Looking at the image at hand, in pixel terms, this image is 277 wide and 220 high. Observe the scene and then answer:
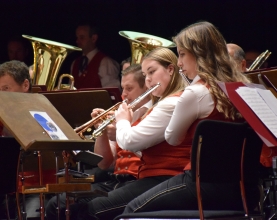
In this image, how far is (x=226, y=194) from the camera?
2750 mm

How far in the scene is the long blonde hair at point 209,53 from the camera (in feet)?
9.61

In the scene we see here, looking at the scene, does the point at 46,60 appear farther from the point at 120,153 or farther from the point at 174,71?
the point at 174,71

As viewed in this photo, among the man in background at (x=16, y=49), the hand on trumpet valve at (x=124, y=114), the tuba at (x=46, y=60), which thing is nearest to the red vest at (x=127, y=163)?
the hand on trumpet valve at (x=124, y=114)

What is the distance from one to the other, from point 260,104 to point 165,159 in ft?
2.45

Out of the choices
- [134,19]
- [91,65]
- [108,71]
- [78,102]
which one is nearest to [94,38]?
→ [91,65]

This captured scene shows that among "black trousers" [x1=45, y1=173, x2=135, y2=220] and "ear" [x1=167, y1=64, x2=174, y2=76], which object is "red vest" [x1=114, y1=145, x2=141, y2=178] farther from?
"ear" [x1=167, y1=64, x2=174, y2=76]

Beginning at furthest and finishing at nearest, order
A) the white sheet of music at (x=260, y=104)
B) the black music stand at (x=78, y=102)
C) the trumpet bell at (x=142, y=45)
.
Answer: the trumpet bell at (x=142, y=45)
the black music stand at (x=78, y=102)
the white sheet of music at (x=260, y=104)

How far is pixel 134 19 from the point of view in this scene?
7.01 m

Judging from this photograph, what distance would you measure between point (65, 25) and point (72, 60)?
1.38 feet

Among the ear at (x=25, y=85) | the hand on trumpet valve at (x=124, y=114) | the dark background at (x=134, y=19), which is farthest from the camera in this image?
the dark background at (x=134, y=19)

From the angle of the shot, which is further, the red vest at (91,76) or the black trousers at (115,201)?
the red vest at (91,76)

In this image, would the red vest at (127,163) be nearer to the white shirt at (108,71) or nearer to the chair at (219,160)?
the chair at (219,160)

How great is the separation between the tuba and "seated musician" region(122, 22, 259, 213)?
102 inches

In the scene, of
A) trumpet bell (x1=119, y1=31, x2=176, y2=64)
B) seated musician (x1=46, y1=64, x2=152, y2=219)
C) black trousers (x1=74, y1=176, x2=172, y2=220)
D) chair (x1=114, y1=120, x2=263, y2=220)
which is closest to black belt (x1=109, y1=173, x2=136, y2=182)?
seated musician (x1=46, y1=64, x2=152, y2=219)
